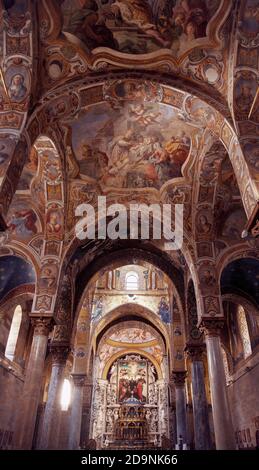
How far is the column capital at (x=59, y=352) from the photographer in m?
14.2

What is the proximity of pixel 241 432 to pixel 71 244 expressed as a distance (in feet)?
38.2

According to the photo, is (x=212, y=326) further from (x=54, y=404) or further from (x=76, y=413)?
(x=76, y=413)

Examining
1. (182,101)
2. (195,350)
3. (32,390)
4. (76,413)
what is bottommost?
(32,390)

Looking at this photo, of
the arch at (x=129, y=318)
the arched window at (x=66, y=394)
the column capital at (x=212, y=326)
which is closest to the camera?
→ the column capital at (x=212, y=326)

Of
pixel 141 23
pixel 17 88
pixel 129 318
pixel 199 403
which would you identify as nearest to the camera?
pixel 17 88

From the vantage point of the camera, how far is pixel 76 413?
17.9 metres

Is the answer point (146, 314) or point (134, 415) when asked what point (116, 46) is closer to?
point (146, 314)

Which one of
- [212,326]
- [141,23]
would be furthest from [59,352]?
[141,23]

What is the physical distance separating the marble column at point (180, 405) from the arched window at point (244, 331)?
4.44 m

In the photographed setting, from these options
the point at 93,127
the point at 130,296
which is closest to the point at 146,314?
the point at 130,296

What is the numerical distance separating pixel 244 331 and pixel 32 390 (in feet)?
34.2

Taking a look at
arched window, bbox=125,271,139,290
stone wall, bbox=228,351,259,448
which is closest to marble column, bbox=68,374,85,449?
arched window, bbox=125,271,139,290

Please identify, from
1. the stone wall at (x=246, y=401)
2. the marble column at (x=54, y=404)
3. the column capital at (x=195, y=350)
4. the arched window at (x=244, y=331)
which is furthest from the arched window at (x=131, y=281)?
the marble column at (x=54, y=404)

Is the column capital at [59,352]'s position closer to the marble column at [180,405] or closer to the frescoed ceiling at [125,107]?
the frescoed ceiling at [125,107]
